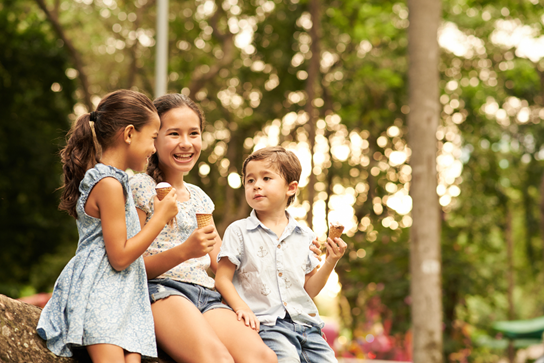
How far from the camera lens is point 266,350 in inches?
94.7

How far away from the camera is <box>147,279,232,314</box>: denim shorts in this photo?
7.99 feet

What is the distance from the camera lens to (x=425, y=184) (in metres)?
7.44

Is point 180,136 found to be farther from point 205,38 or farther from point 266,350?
point 205,38

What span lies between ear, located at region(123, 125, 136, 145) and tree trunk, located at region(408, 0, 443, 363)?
5.70 metres

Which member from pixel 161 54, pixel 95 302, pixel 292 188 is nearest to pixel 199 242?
pixel 95 302

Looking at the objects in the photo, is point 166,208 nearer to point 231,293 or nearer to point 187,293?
point 187,293

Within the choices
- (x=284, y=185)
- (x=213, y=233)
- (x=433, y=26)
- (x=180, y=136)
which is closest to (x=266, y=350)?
(x=213, y=233)

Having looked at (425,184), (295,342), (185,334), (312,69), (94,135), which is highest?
(312,69)

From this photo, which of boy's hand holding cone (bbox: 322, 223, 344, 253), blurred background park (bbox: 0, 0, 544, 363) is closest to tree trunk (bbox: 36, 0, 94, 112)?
blurred background park (bbox: 0, 0, 544, 363)

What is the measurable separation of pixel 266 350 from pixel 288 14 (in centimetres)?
1328

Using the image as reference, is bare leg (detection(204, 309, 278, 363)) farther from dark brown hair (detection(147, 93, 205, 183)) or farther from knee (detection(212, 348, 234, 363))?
dark brown hair (detection(147, 93, 205, 183))

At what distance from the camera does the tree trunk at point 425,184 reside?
293 inches

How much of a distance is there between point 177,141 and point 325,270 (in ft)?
3.15

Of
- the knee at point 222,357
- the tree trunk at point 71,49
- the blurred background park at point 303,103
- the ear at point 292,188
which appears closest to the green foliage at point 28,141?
the blurred background park at point 303,103
